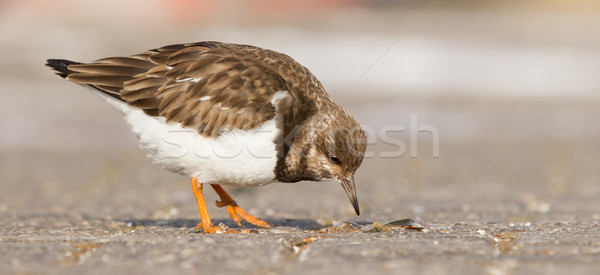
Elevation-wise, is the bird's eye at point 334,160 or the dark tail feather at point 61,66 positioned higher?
the dark tail feather at point 61,66

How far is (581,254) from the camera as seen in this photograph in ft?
11.4

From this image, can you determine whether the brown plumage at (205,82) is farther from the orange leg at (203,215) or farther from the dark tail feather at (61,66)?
the orange leg at (203,215)

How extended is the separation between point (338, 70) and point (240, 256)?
16.1 metres

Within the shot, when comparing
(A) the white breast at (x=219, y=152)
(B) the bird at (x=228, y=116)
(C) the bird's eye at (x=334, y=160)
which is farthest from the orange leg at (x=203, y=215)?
(C) the bird's eye at (x=334, y=160)

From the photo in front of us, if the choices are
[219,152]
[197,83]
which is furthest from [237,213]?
[197,83]

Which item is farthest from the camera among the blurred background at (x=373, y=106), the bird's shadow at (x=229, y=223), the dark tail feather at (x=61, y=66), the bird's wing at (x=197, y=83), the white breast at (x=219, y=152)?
the blurred background at (x=373, y=106)

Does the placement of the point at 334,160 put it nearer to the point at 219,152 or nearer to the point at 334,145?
the point at 334,145

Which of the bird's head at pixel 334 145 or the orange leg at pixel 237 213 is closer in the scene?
the bird's head at pixel 334 145

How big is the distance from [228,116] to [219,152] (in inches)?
11.1

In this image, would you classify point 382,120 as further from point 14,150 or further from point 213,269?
point 213,269

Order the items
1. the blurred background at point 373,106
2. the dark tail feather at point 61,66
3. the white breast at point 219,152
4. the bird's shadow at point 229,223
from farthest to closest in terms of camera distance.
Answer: the blurred background at point 373,106 < the dark tail feather at point 61,66 < the bird's shadow at point 229,223 < the white breast at point 219,152

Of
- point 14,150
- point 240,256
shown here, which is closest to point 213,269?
point 240,256

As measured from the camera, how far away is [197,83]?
518 centimetres

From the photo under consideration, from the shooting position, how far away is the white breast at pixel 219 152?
487 centimetres
